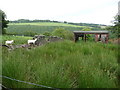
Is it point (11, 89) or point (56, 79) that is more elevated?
point (56, 79)

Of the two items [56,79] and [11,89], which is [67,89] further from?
[11,89]

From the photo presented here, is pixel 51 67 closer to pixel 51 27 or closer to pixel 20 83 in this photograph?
pixel 20 83

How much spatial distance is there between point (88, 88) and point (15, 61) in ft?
3.00

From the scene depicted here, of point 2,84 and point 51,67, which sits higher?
point 51,67

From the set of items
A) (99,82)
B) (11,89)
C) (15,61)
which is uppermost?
(15,61)

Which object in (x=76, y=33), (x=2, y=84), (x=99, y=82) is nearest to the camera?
(x=99, y=82)

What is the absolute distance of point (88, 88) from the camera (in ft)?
4.92

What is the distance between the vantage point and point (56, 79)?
5.10 feet

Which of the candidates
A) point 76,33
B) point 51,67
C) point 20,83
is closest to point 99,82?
point 51,67

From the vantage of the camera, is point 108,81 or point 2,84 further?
point 2,84

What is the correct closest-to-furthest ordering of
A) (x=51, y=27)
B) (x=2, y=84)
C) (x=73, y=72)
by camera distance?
(x=2, y=84) → (x=73, y=72) → (x=51, y=27)

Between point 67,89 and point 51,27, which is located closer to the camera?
point 67,89

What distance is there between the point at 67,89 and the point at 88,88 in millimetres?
209

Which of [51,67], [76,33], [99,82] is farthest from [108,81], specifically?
[76,33]
